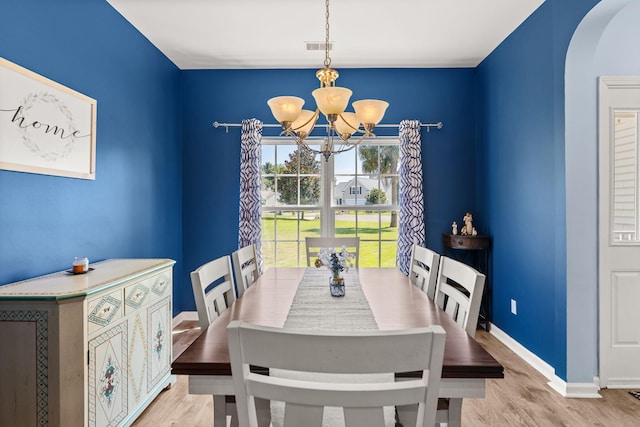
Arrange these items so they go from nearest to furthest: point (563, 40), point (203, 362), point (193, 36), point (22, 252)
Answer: point (203, 362) → point (22, 252) → point (563, 40) → point (193, 36)

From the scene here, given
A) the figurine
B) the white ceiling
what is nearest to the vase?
the white ceiling

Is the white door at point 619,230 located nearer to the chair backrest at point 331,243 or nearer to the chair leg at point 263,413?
the chair backrest at point 331,243

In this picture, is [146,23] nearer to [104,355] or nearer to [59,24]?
[59,24]

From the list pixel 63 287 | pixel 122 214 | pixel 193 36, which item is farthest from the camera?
pixel 193 36

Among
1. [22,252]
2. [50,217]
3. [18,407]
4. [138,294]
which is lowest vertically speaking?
[18,407]

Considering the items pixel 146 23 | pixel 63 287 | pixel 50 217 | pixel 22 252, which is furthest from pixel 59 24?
pixel 63 287

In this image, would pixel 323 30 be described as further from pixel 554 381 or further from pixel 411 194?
pixel 554 381

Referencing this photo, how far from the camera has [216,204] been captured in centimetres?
385

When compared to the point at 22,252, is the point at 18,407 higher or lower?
lower

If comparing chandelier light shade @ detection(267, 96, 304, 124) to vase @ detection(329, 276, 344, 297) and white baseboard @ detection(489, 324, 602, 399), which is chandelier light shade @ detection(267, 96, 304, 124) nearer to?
vase @ detection(329, 276, 344, 297)

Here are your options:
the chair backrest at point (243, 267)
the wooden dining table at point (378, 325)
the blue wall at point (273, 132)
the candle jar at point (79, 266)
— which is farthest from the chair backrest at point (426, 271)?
the candle jar at point (79, 266)

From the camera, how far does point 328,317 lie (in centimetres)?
154

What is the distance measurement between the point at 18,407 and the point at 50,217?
38.5 inches

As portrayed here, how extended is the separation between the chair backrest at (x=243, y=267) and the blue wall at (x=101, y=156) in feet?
3.37
